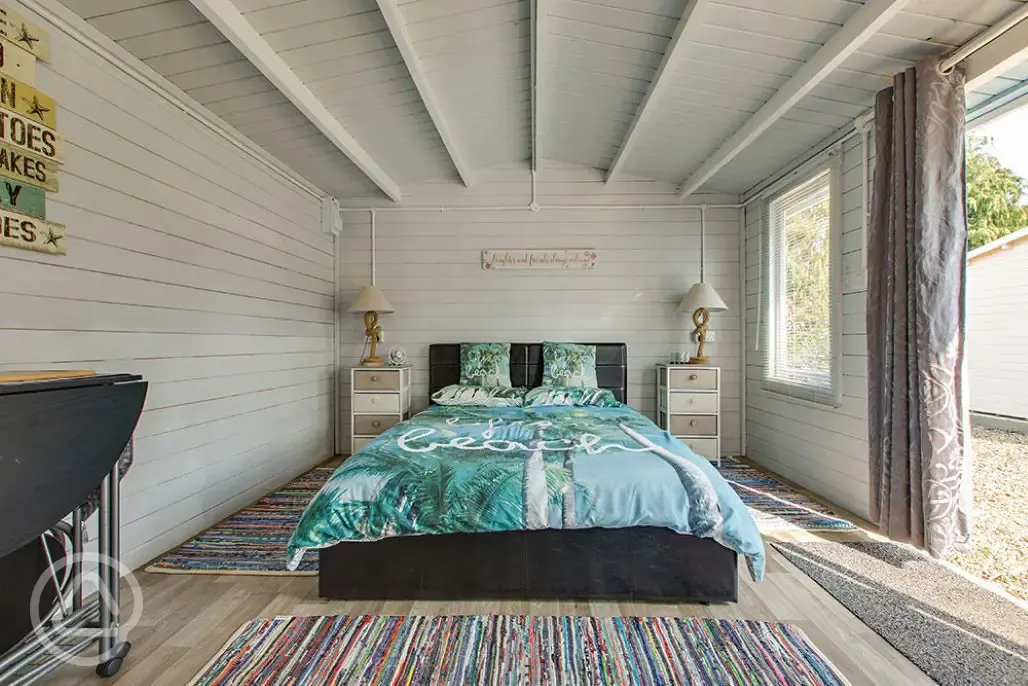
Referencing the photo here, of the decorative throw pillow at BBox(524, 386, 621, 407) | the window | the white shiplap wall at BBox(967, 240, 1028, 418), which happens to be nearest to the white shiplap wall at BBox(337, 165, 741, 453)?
the window

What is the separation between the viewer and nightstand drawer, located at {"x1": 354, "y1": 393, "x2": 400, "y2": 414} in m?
4.29

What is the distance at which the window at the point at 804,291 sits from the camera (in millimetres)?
3346

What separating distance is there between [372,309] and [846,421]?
→ 3.50 metres

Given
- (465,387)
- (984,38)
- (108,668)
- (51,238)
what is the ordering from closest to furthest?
(108,668), (51,238), (984,38), (465,387)

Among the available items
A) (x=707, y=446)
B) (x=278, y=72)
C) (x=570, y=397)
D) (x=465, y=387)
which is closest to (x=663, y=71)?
(x=278, y=72)

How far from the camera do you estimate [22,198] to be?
1914 millimetres

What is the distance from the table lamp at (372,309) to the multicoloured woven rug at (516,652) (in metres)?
2.70

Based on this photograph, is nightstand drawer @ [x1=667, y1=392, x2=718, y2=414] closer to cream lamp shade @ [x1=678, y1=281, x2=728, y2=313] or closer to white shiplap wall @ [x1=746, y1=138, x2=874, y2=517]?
white shiplap wall @ [x1=746, y1=138, x2=874, y2=517]

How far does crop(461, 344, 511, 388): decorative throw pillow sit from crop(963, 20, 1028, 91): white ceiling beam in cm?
328

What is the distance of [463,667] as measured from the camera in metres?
1.72

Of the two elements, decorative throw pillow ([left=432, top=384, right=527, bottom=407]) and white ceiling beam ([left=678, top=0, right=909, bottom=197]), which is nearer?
white ceiling beam ([left=678, top=0, right=909, bottom=197])

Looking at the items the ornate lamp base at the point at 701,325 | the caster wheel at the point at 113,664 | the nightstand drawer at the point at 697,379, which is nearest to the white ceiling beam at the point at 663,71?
the ornate lamp base at the point at 701,325

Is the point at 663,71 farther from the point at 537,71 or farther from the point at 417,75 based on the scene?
the point at 417,75

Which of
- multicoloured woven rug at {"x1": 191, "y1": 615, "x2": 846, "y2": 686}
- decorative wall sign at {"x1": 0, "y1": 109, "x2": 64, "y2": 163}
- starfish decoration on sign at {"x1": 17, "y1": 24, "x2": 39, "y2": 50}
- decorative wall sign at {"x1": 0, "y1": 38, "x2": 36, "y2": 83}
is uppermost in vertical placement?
starfish decoration on sign at {"x1": 17, "y1": 24, "x2": 39, "y2": 50}
